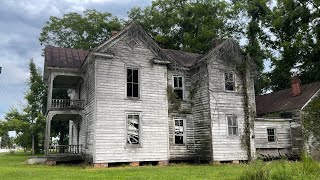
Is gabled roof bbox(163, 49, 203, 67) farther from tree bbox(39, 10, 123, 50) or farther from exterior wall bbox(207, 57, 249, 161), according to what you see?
tree bbox(39, 10, 123, 50)

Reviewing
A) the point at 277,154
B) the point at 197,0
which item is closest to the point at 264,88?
the point at 197,0

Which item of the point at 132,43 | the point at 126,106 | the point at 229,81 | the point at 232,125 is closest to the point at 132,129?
the point at 126,106

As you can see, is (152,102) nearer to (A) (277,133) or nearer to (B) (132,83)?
(B) (132,83)

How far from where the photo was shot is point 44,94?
4341 centimetres

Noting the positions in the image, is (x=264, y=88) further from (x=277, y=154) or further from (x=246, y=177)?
(x=246, y=177)

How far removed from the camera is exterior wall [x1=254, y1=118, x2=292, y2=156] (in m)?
24.7

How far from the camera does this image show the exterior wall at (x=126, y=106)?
19.4 meters

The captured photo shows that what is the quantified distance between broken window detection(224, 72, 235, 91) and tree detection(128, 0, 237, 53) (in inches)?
724

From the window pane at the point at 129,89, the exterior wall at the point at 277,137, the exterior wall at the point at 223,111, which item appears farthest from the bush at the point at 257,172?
the exterior wall at the point at 277,137

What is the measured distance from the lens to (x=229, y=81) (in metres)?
23.2

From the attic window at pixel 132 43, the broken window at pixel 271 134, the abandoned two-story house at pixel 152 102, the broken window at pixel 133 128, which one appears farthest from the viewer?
the broken window at pixel 271 134

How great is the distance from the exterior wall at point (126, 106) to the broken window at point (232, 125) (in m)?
4.46

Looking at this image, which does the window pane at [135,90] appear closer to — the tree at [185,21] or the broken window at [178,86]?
the broken window at [178,86]

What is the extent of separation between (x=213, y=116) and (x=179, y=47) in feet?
78.8
